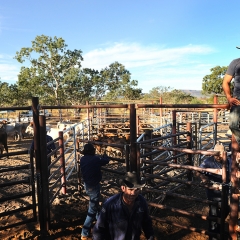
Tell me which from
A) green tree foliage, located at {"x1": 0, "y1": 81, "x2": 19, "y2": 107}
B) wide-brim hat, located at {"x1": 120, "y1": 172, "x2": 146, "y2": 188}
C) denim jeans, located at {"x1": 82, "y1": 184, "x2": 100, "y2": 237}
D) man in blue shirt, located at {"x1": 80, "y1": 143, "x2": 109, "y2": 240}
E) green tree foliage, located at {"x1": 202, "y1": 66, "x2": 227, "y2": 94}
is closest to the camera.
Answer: wide-brim hat, located at {"x1": 120, "y1": 172, "x2": 146, "y2": 188}

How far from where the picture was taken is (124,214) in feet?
7.76

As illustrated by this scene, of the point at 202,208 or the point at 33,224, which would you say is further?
the point at 202,208

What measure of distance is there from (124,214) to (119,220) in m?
0.08

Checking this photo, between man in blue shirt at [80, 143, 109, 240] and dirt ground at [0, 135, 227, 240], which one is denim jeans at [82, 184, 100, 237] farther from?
Answer: dirt ground at [0, 135, 227, 240]

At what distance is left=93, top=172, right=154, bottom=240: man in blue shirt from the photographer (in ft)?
7.77

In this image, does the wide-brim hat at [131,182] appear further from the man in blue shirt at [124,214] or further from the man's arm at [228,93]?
the man's arm at [228,93]

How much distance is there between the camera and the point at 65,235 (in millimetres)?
4066

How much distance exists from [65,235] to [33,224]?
0.73 m

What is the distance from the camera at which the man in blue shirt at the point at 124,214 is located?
2.37 meters

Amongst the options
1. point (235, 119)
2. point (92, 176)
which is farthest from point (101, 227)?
point (235, 119)

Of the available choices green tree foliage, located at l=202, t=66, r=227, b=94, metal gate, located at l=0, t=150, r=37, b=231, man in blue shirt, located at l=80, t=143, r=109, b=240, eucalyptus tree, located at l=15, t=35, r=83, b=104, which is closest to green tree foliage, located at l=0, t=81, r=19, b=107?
eucalyptus tree, located at l=15, t=35, r=83, b=104

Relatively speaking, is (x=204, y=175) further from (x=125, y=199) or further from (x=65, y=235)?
(x=65, y=235)

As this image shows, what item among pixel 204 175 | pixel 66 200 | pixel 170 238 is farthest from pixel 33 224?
pixel 204 175

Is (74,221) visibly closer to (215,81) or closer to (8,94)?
(215,81)
